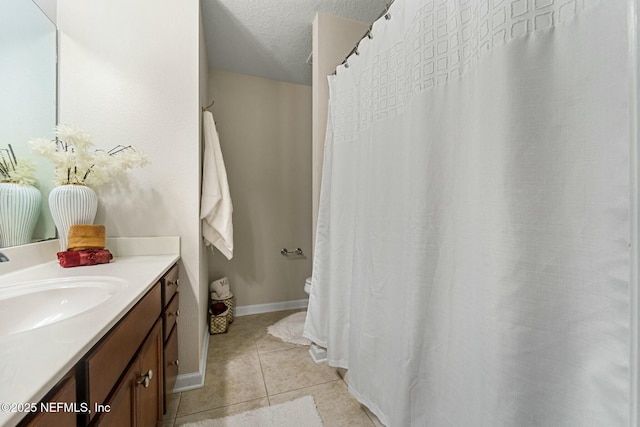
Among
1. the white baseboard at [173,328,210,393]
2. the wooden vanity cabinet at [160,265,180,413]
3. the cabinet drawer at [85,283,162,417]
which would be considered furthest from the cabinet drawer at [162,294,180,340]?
the white baseboard at [173,328,210,393]

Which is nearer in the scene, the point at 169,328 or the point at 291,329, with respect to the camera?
the point at 169,328

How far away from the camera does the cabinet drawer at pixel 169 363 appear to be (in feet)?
3.61

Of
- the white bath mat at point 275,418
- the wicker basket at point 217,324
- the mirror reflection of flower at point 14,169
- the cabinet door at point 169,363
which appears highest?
the mirror reflection of flower at point 14,169

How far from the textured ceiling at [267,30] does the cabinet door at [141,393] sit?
6.23 feet

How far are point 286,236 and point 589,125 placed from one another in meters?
2.25

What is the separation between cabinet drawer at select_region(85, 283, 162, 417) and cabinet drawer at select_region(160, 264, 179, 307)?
178 mm

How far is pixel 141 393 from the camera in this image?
808mm

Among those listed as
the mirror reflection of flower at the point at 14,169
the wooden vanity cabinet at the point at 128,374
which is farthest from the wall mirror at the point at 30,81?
the wooden vanity cabinet at the point at 128,374

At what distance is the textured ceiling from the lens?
1618 millimetres

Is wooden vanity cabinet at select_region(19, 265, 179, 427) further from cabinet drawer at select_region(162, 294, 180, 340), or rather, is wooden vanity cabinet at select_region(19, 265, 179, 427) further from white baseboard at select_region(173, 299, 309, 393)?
white baseboard at select_region(173, 299, 309, 393)

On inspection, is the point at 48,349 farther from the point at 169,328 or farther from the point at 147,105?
the point at 147,105

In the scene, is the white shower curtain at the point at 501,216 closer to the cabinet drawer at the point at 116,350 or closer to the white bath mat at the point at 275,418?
the white bath mat at the point at 275,418

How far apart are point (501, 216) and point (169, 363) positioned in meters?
1.45

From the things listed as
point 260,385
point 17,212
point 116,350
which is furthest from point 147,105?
point 260,385
